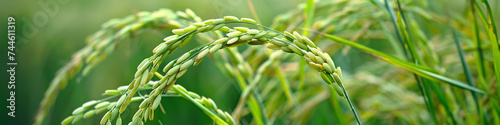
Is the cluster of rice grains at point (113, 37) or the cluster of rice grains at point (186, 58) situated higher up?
the cluster of rice grains at point (113, 37)

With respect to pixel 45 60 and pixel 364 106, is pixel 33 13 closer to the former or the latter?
pixel 45 60

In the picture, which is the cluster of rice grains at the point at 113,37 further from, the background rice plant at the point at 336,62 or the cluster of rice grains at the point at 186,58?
the cluster of rice grains at the point at 186,58

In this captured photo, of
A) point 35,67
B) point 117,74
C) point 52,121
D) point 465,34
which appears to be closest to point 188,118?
point 117,74

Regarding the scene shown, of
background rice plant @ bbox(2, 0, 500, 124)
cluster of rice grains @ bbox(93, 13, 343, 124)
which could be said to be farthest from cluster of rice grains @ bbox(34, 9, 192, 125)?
cluster of rice grains @ bbox(93, 13, 343, 124)

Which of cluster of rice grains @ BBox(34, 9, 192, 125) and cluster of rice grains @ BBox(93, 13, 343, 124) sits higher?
cluster of rice grains @ BBox(34, 9, 192, 125)

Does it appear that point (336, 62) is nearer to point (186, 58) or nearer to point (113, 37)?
point (113, 37)

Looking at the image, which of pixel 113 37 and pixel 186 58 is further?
pixel 113 37

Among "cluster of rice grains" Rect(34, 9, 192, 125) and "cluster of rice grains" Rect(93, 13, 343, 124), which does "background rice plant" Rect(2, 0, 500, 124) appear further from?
"cluster of rice grains" Rect(93, 13, 343, 124)

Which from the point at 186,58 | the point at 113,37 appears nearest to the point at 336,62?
the point at 113,37


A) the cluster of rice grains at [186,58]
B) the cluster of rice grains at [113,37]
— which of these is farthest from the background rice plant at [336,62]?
the cluster of rice grains at [186,58]
